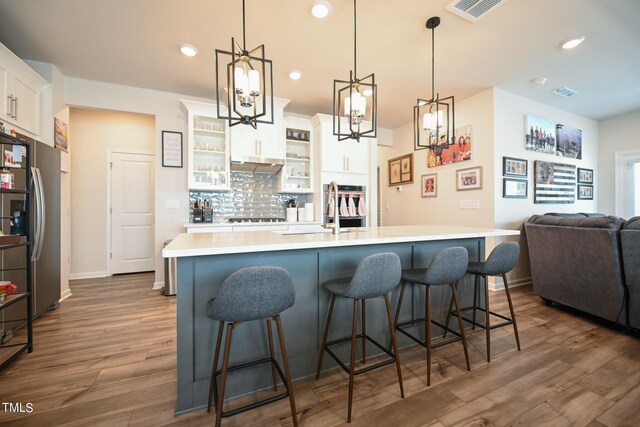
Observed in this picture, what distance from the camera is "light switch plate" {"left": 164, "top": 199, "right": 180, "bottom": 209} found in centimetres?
378

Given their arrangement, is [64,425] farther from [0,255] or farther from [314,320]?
[0,255]

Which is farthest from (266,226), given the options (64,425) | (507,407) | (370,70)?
(507,407)

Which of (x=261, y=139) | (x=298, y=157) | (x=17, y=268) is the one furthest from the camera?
(x=298, y=157)

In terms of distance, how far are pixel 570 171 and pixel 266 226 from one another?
16.6 ft

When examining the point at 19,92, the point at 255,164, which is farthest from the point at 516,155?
the point at 19,92

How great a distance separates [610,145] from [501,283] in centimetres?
368

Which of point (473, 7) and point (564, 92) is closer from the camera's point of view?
point (473, 7)

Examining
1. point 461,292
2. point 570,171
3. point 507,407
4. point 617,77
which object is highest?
point 617,77

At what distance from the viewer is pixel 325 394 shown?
163 centimetres

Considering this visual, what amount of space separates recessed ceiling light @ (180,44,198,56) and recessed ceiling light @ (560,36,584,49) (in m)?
3.72

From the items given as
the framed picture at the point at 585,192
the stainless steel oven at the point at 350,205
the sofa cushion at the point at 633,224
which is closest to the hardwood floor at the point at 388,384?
the sofa cushion at the point at 633,224

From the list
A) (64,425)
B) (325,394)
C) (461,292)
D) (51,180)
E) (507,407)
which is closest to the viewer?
(64,425)

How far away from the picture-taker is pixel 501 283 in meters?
3.66

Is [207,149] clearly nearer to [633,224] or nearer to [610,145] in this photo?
[633,224]
